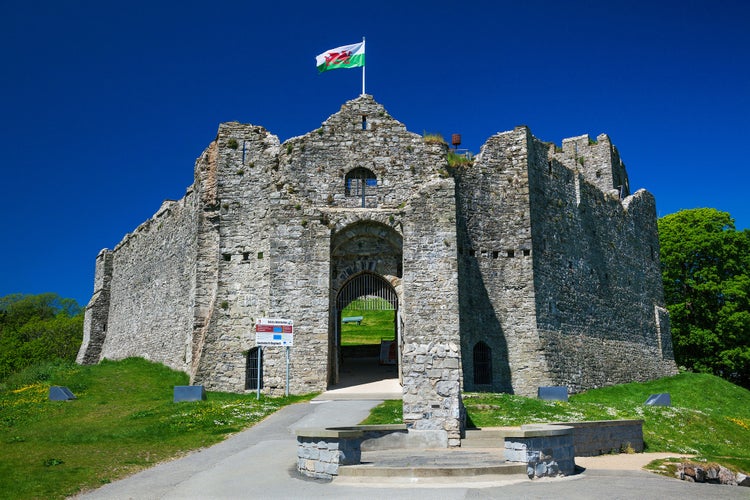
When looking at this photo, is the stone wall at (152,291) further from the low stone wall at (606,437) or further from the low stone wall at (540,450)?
the low stone wall at (540,450)

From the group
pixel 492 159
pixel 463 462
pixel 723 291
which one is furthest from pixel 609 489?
pixel 723 291

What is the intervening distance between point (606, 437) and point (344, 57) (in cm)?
1765

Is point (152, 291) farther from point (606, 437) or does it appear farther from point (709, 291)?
point (709, 291)

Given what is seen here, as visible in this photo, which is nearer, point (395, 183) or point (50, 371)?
point (395, 183)

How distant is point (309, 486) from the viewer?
437 inches

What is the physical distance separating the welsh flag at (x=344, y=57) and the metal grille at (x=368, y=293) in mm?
8544

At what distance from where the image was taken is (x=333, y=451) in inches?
468

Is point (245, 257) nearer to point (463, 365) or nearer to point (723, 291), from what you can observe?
point (463, 365)

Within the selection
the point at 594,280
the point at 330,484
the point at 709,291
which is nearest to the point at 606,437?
the point at 330,484

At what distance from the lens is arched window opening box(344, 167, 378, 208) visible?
84.2 feet

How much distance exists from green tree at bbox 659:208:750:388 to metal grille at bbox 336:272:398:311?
879 inches

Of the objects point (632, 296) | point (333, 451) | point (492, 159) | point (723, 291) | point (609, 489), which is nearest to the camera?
point (609, 489)

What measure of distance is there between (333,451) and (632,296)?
25.9 meters

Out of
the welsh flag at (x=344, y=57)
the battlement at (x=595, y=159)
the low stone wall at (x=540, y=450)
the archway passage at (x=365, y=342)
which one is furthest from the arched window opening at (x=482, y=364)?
the battlement at (x=595, y=159)
